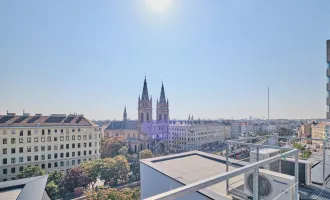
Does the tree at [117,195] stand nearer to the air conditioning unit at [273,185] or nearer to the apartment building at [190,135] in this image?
the air conditioning unit at [273,185]

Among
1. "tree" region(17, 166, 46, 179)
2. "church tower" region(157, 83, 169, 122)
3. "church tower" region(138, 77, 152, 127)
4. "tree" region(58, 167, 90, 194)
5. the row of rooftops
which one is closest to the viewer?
"tree" region(58, 167, 90, 194)

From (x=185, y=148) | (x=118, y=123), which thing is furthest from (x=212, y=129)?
(x=118, y=123)

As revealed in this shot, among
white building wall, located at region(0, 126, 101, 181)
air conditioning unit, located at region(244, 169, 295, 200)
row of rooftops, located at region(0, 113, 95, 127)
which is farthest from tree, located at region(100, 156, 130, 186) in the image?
air conditioning unit, located at region(244, 169, 295, 200)

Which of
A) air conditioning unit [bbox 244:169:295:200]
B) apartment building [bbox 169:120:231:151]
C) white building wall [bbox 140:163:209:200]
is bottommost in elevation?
apartment building [bbox 169:120:231:151]

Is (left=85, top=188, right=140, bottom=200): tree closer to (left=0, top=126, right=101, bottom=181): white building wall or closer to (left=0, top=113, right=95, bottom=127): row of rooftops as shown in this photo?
(left=0, top=126, right=101, bottom=181): white building wall

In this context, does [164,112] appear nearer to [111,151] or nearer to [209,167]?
[111,151]

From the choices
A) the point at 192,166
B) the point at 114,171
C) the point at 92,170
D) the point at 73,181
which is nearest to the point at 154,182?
the point at 192,166

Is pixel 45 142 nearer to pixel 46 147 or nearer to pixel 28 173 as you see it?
pixel 46 147
